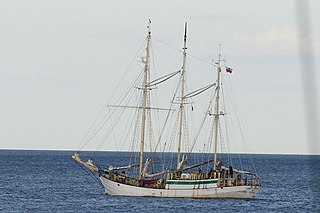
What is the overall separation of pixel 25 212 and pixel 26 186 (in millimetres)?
48084

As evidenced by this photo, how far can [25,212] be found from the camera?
84500 mm

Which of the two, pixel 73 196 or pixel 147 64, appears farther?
pixel 73 196

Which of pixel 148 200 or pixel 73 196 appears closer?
pixel 148 200

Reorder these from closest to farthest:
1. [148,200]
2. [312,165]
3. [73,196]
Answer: [312,165], [148,200], [73,196]

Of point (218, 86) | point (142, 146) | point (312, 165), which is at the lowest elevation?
point (312, 165)

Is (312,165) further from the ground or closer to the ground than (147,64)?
closer to the ground

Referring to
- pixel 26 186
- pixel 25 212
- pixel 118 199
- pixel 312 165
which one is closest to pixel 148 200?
pixel 118 199

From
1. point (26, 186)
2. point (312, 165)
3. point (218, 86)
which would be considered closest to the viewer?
point (312, 165)

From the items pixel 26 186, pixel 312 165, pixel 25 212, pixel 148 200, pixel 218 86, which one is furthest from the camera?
pixel 26 186

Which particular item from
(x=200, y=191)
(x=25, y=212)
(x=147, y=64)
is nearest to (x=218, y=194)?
(x=200, y=191)

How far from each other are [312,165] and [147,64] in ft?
289

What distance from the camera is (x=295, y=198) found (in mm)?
115562

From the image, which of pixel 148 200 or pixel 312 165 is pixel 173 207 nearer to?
pixel 148 200

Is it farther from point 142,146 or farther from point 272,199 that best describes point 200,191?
point 272,199
